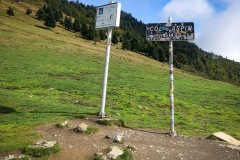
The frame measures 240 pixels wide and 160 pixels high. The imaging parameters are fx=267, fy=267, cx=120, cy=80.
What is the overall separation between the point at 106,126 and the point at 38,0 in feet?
639

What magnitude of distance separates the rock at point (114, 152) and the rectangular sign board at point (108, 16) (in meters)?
7.34

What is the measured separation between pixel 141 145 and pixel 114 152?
2.03m

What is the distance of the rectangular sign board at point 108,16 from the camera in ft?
50.0

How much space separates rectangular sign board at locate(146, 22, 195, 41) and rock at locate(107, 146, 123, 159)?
7.03 metres

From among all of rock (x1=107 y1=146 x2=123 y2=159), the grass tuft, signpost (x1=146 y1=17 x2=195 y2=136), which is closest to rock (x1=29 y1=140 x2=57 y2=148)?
the grass tuft

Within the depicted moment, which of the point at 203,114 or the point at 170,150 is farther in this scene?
the point at 203,114

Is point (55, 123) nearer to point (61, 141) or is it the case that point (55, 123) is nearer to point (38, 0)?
point (61, 141)

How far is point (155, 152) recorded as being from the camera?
11.5m

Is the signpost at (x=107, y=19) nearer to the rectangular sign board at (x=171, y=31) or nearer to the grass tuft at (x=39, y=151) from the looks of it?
the rectangular sign board at (x=171, y=31)

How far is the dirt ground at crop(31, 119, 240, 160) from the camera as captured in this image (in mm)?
10883

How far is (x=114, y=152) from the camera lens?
34.4ft

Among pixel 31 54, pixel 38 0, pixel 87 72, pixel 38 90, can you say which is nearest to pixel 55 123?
pixel 38 90

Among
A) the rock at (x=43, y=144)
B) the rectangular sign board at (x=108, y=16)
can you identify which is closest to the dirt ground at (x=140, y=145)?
the rock at (x=43, y=144)

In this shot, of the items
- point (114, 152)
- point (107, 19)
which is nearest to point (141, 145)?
point (114, 152)
